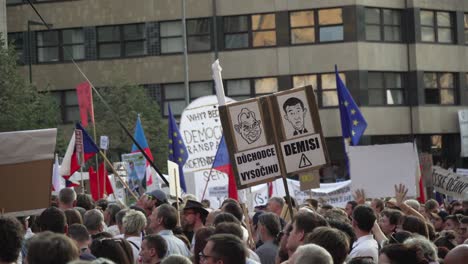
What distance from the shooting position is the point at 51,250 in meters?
6.46

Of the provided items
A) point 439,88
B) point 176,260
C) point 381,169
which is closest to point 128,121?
point 439,88

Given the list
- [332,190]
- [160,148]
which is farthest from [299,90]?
[160,148]

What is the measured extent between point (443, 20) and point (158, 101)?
12.7 m

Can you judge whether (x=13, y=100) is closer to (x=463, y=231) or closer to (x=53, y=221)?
(x=463, y=231)

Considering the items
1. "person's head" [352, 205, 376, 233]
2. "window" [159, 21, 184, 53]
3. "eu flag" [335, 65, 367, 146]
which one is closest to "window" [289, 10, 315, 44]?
"window" [159, 21, 184, 53]

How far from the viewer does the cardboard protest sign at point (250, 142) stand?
12.7 m

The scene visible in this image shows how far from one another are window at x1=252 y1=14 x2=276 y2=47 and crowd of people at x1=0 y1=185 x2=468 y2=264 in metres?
35.4

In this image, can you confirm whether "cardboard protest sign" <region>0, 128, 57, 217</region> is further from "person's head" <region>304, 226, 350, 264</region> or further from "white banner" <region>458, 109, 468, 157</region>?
"white banner" <region>458, 109, 468, 157</region>

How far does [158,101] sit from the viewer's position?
50719mm

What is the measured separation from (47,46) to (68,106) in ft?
9.24

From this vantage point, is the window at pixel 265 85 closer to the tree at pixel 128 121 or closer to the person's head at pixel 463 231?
the tree at pixel 128 121

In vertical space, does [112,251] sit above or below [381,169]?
below

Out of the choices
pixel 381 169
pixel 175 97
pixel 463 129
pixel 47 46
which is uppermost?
pixel 47 46

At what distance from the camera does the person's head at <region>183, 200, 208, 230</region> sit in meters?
12.6
